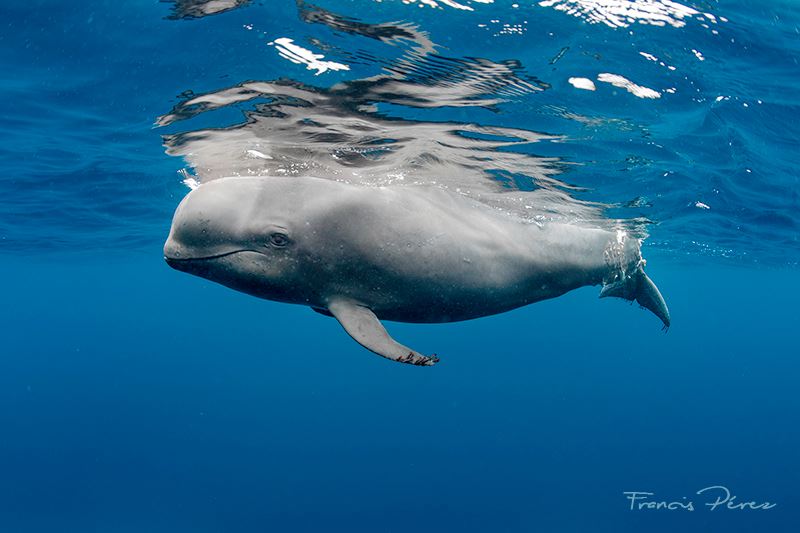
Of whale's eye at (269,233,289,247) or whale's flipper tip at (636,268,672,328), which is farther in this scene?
whale's flipper tip at (636,268,672,328)

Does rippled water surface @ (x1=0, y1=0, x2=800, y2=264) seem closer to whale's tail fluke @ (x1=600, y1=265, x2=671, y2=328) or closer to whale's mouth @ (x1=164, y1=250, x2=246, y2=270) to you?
whale's tail fluke @ (x1=600, y1=265, x2=671, y2=328)

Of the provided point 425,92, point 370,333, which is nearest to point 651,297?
point 425,92

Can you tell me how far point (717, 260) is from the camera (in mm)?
38562

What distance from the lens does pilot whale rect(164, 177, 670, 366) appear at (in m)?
4.82

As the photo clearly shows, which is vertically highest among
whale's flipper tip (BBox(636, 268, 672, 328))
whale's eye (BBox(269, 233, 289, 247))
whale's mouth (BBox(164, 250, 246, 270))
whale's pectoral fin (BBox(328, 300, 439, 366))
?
whale's eye (BBox(269, 233, 289, 247))

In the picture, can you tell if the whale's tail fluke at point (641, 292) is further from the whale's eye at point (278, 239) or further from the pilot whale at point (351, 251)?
the whale's eye at point (278, 239)

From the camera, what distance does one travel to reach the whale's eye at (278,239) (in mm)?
4902

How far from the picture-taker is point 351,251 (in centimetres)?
511

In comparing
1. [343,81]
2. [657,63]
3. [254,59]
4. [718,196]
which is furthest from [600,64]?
[718,196]

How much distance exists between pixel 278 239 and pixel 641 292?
7135mm

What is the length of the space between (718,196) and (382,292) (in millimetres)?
15611

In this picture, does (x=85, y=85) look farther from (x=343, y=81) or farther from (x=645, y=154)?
(x=645, y=154)

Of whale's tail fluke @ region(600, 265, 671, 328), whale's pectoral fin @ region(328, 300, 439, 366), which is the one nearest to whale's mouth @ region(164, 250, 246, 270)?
whale's pectoral fin @ region(328, 300, 439, 366)

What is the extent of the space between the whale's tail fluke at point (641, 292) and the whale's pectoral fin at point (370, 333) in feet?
17.6
